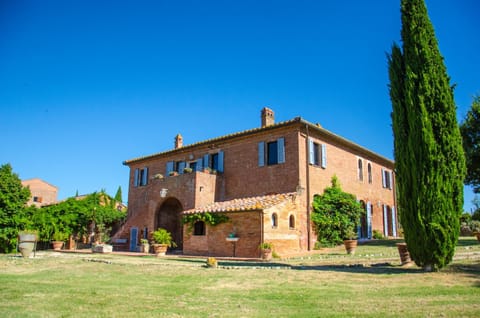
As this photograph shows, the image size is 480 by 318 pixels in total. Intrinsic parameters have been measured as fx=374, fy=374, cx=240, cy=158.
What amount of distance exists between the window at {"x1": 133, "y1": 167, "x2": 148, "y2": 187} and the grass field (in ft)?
59.1

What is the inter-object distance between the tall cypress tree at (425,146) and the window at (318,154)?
950 centimetres

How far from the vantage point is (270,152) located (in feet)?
68.9

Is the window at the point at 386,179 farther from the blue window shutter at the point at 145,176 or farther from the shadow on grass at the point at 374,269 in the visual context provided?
the blue window shutter at the point at 145,176

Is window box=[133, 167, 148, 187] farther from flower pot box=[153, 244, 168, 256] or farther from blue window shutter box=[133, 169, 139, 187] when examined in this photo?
flower pot box=[153, 244, 168, 256]

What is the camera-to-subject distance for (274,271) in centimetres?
998

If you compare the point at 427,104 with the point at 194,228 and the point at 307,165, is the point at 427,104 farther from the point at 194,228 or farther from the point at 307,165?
the point at 194,228

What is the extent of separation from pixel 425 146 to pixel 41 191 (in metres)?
60.3

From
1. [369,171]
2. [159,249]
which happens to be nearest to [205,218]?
[159,249]

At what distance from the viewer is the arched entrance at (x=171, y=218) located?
23625 mm

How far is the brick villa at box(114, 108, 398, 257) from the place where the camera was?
17109 mm

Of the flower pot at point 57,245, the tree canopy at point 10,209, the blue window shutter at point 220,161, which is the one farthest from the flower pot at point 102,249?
the blue window shutter at point 220,161

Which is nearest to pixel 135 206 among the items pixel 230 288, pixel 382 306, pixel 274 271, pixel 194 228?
pixel 194 228

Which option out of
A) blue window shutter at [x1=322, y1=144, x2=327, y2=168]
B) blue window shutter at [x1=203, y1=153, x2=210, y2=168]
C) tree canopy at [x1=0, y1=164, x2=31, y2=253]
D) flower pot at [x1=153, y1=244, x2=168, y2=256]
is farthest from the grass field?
blue window shutter at [x1=203, y1=153, x2=210, y2=168]

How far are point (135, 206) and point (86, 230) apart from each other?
376cm
